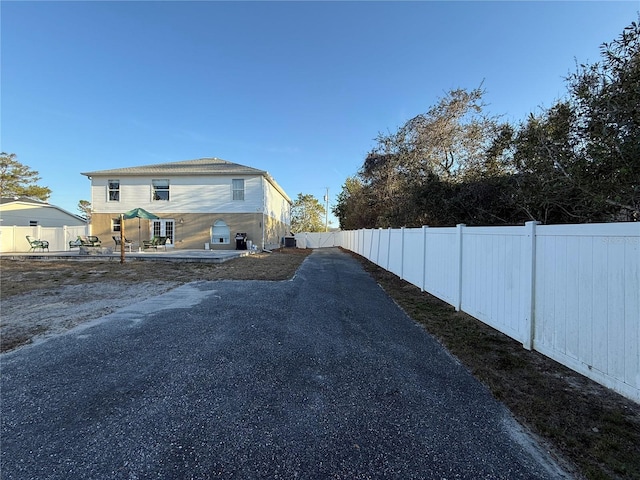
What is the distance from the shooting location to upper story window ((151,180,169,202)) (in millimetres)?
A: 20859

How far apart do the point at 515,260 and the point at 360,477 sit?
310 cm

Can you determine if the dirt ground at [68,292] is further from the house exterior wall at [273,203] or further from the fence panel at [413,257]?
the house exterior wall at [273,203]

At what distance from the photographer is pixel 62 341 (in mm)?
3865

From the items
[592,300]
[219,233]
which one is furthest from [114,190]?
[592,300]

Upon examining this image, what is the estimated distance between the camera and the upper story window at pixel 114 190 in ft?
68.9

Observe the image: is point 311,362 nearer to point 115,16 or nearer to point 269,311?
point 269,311

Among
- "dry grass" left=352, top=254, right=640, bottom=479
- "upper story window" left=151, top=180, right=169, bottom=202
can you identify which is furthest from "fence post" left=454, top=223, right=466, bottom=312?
"upper story window" left=151, top=180, right=169, bottom=202

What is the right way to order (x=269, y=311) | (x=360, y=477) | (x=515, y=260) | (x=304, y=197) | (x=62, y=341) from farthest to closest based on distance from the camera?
1. (x=304, y=197)
2. (x=269, y=311)
3. (x=62, y=341)
4. (x=515, y=260)
5. (x=360, y=477)

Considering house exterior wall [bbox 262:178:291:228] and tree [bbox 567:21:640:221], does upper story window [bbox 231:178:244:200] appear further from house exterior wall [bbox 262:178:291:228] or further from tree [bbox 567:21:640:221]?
tree [bbox 567:21:640:221]

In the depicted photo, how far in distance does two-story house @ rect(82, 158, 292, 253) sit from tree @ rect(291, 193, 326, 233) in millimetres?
33288

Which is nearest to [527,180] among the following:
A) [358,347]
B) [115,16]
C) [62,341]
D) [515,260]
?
[515,260]

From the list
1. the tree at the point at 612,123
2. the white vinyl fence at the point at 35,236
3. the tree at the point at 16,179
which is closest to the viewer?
the tree at the point at 612,123

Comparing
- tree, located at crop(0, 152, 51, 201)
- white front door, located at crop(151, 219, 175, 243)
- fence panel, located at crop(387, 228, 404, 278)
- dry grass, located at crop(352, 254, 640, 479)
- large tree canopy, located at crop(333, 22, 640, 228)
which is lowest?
dry grass, located at crop(352, 254, 640, 479)

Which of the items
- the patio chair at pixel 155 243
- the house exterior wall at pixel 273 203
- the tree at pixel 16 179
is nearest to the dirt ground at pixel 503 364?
the patio chair at pixel 155 243
